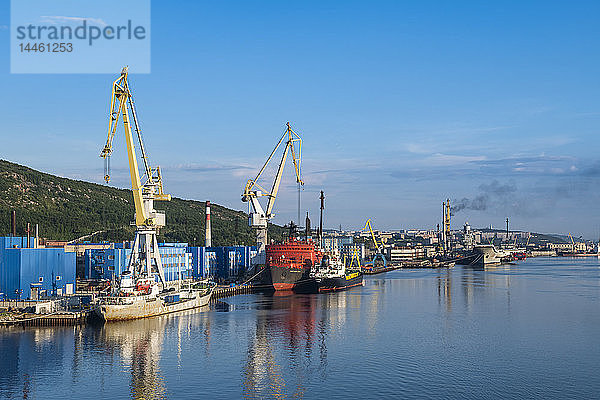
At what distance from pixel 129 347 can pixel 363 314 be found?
951 inches

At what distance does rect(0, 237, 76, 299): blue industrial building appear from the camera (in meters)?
51.0

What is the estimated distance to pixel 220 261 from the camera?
302ft

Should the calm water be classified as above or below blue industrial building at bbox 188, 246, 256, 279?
below

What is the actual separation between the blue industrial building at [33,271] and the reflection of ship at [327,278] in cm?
3149

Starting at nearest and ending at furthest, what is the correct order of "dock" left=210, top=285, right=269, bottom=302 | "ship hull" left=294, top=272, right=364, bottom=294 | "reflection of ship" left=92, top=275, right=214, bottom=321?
"reflection of ship" left=92, top=275, right=214, bottom=321 < "dock" left=210, top=285, right=269, bottom=302 < "ship hull" left=294, top=272, right=364, bottom=294

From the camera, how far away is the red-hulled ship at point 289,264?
254 feet

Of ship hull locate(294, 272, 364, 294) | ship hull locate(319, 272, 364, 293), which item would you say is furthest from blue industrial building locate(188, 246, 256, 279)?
ship hull locate(319, 272, 364, 293)

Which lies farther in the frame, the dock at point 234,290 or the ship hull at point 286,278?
the ship hull at point 286,278

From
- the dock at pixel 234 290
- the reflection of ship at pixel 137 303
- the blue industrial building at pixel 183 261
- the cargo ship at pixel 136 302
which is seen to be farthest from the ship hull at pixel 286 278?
the cargo ship at pixel 136 302

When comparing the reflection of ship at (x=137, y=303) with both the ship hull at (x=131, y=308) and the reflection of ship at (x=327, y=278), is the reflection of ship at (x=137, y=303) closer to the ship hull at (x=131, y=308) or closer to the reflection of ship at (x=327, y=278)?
the ship hull at (x=131, y=308)

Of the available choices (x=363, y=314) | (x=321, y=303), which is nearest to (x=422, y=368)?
(x=363, y=314)

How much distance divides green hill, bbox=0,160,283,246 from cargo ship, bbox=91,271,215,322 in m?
52.6

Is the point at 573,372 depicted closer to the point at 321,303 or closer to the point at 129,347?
the point at 129,347

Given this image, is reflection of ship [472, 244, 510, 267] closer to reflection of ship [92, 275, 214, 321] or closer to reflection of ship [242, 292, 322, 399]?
reflection of ship [242, 292, 322, 399]
